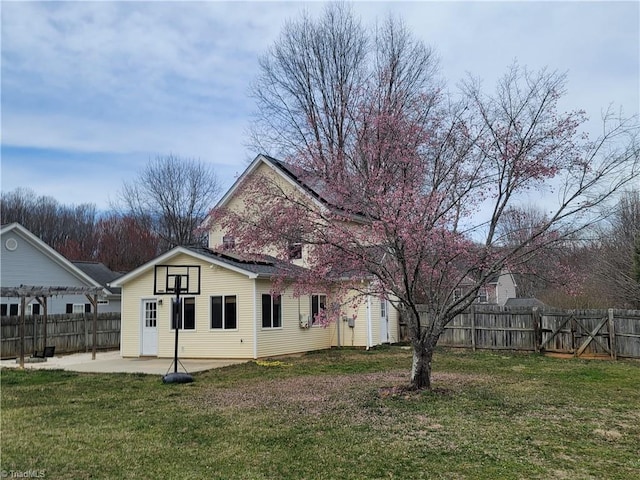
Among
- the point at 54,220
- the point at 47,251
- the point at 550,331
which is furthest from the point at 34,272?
the point at 54,220

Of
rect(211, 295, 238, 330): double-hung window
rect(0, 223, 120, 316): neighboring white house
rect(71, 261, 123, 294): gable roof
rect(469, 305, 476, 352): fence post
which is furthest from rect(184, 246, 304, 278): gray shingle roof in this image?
rect(71, 261, 123, 294): gable roof

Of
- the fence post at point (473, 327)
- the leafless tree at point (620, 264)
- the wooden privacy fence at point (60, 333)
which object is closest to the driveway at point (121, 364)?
the wooden privacy fence at point (60, 333)

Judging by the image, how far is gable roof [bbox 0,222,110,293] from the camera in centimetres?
2089

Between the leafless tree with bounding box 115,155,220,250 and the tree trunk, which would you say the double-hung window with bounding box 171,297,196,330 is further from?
the leafless tree with bounding box 115,155,220,250

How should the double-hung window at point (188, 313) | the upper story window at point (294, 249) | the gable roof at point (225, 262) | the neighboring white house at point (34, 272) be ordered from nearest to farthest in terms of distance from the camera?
1. the upper story window at point (294, 249)
2. the gable roof at point (225, 262)
3. the double-hung window at point (188, 313)
4. the neighboring white house at point (34, 272)

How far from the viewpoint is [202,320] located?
15.8m

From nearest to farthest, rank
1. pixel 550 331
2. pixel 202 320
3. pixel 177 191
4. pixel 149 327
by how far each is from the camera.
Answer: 1. pixel 202 320
2. pixel 550 331
3. pixel 149 327
4. pixel 177 191

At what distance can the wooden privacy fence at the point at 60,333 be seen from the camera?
1761cm

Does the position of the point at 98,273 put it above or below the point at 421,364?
above

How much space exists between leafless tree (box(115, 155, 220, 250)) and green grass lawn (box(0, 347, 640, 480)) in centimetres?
2330

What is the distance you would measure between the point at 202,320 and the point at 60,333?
6.83m

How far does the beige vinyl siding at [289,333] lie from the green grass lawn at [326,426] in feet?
10.8

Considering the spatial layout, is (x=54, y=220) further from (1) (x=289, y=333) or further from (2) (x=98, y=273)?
(1) (x=289, y=333)

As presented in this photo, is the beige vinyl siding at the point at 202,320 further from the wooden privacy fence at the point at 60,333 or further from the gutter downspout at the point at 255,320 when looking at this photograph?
the wooden privacy fence at the point at 60,333
